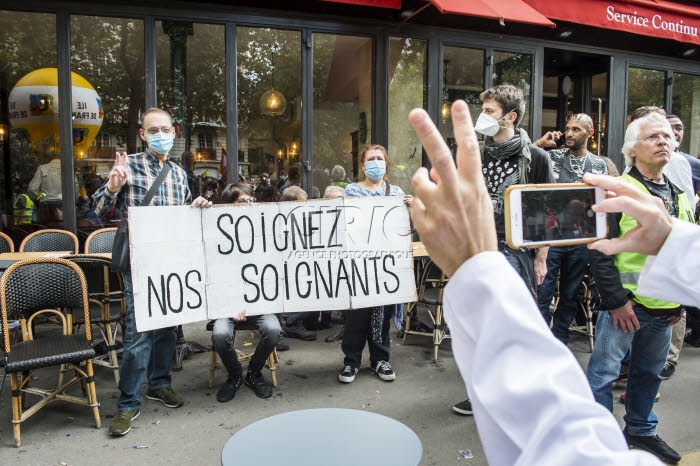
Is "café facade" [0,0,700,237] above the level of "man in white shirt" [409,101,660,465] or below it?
above

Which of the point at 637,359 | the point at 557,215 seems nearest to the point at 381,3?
the point at 637,359

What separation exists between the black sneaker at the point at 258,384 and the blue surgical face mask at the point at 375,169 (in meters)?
2.05

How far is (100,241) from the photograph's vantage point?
5461 millimetres

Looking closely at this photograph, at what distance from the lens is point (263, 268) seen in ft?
12.7

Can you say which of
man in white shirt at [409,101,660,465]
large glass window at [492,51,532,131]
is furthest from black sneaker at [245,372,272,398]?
large glass window at [492,51,532,131]

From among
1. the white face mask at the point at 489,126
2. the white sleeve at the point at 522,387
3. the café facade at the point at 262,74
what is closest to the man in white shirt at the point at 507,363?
the white sleeve at the point at 522,387

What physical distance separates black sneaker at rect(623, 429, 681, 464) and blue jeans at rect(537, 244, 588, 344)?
1.40m

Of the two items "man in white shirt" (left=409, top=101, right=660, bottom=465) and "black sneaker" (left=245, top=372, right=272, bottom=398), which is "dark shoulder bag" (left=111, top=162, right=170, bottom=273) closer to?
"black sneaker" (left=245, top=372, right=272, bottom=398)

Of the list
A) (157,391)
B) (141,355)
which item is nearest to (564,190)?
(141,355)

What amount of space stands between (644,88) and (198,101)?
7575 mm

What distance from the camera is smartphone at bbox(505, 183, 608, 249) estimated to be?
4.49 ft

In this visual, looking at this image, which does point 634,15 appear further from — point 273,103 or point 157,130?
point 157,130

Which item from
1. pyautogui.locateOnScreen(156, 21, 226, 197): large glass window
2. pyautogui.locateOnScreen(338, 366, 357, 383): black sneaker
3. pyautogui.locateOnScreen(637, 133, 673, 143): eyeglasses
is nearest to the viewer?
pyautogui.locateOnScreen(637, 133, 673, 143): eyeglasses

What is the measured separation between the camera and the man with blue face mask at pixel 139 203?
3.45 meters
